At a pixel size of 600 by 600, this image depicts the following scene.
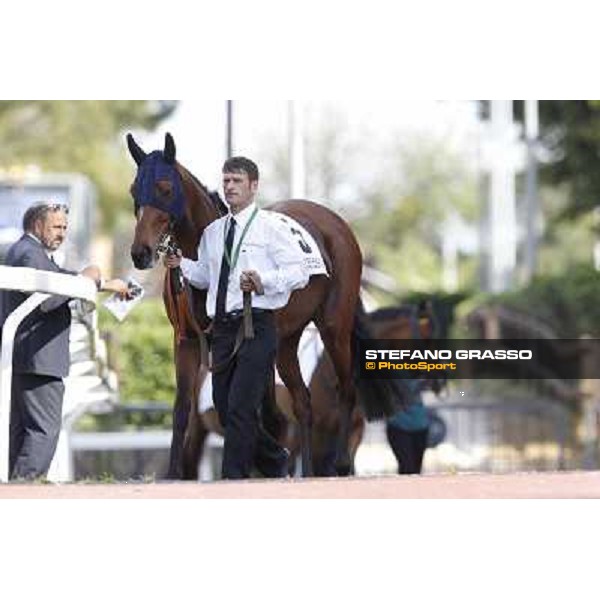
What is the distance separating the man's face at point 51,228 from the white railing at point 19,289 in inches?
12.8

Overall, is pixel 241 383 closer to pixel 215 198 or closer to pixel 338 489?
pixel 338 489

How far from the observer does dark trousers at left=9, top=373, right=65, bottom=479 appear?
893cm

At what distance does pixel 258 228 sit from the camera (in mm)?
8562

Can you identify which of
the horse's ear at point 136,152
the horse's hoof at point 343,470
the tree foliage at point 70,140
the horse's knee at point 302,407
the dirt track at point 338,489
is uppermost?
the tree foliage at point 70,140

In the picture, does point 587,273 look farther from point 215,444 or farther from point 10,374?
point 10,374

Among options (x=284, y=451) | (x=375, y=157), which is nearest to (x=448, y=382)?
(x=284, y=451)

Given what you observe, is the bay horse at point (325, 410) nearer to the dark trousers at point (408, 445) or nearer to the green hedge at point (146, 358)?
the dark trousers at point (408, 445)

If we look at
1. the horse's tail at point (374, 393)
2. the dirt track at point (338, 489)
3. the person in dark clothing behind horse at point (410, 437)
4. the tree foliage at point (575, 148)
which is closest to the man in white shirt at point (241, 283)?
the dirt track at point (338, 489)

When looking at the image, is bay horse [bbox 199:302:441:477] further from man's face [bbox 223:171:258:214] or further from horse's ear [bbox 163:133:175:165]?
horse's ear [bbox 163:133:175:165]

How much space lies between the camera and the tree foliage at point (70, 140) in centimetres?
2714

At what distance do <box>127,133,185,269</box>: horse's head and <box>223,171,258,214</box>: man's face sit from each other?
0.23 meters

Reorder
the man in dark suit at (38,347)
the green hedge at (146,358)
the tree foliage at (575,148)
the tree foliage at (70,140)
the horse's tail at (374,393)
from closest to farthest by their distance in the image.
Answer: the man in dark suit at (38,347) < the horse's tail at (374,393) < the green hedge at (146,358) < the tree foliage at (575,148) < the tree foliage at (70,140)

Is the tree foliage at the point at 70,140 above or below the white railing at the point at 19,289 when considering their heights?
above

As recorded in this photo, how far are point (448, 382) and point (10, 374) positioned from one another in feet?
9.68
